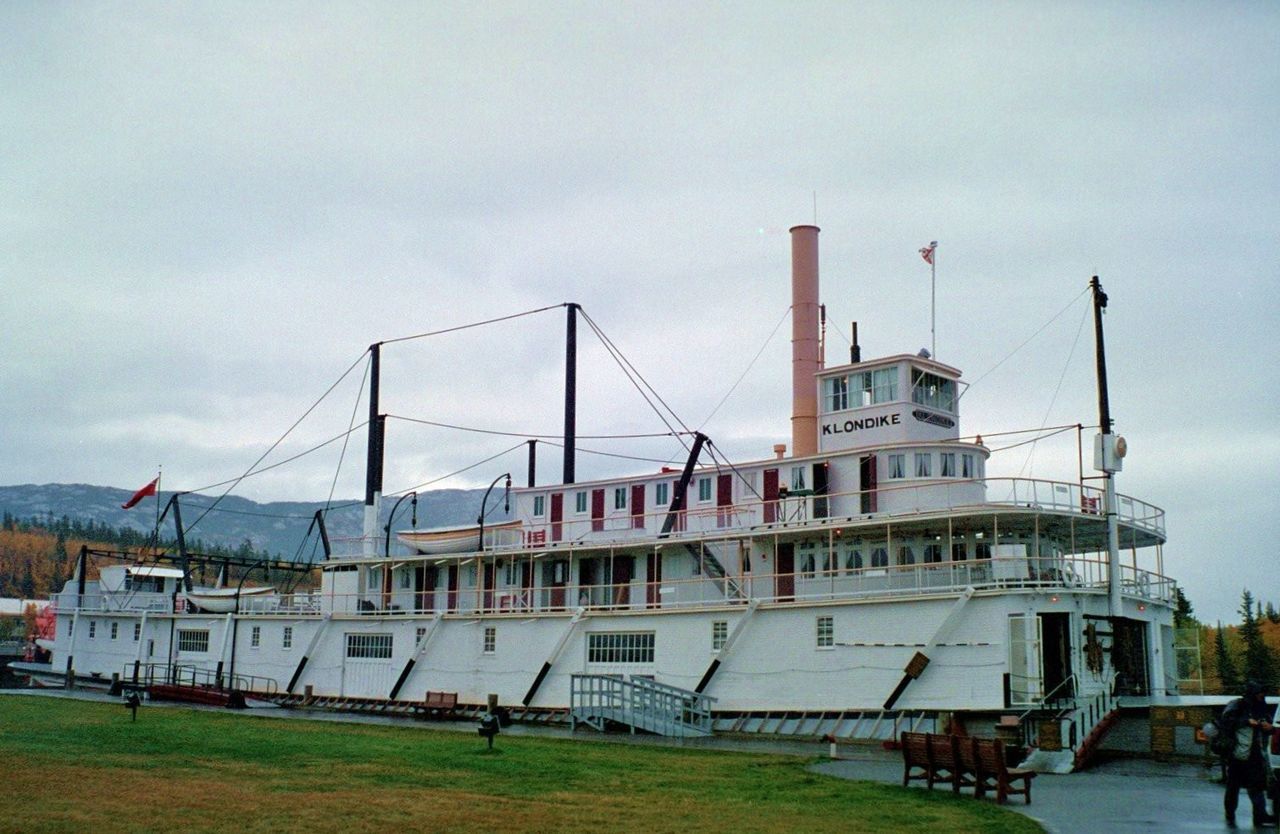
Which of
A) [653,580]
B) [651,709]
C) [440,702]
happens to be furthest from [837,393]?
[440,702]

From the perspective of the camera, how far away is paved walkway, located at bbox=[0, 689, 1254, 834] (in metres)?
16.6

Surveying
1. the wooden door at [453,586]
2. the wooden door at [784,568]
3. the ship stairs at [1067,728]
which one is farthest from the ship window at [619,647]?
the ship stairs at [1067,728]

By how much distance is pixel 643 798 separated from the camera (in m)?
17.9

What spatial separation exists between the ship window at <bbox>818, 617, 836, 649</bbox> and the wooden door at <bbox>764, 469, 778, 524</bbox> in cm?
521

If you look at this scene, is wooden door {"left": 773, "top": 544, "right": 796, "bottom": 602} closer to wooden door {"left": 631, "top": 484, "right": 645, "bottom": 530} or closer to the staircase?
the staircase

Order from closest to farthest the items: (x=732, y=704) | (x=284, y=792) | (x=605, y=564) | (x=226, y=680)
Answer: (x=284, y=792) < (x=732, y=704) < (x=605, y=564) < (x=226, y=680)

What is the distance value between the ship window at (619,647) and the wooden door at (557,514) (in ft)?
19.1

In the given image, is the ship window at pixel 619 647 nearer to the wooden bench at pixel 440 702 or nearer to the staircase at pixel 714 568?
the staircase at pixel 714 568

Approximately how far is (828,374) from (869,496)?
17.4ft

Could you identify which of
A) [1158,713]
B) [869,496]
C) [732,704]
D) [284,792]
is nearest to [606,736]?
[732,704]

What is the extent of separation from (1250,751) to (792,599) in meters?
19.8

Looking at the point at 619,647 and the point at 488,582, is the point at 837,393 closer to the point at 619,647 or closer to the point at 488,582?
the point at 619,647

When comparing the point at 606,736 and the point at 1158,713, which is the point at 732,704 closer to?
the point at 606,736

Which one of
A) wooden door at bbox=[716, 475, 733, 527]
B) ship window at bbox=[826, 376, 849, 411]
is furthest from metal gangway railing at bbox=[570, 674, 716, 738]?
ship window at bbox=[826, 376, 849, 411]
